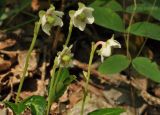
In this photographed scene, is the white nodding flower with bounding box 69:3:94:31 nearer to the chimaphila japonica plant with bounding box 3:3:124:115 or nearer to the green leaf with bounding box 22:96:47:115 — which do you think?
the chimaphila japonica plant with bounding box 3:3:124:115

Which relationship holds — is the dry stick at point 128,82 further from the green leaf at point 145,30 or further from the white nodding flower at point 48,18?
the white nodding flower at point 48,18

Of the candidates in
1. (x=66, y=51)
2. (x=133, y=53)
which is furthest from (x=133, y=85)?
(x=66, y=51)

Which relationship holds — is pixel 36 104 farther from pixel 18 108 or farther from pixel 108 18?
pixel 108 18

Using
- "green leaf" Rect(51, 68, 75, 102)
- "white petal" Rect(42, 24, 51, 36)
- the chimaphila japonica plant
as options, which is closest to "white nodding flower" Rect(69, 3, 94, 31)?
the chimaphila japonica plant

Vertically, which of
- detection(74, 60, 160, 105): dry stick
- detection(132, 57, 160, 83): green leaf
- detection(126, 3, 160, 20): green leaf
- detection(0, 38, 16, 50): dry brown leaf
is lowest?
detection(74, 60, 160, 105): dry stick

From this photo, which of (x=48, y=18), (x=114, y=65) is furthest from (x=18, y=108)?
(x=114, y=65)

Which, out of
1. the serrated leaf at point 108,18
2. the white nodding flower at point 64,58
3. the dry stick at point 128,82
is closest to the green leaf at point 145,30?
the serrated leaf at point 108,18
